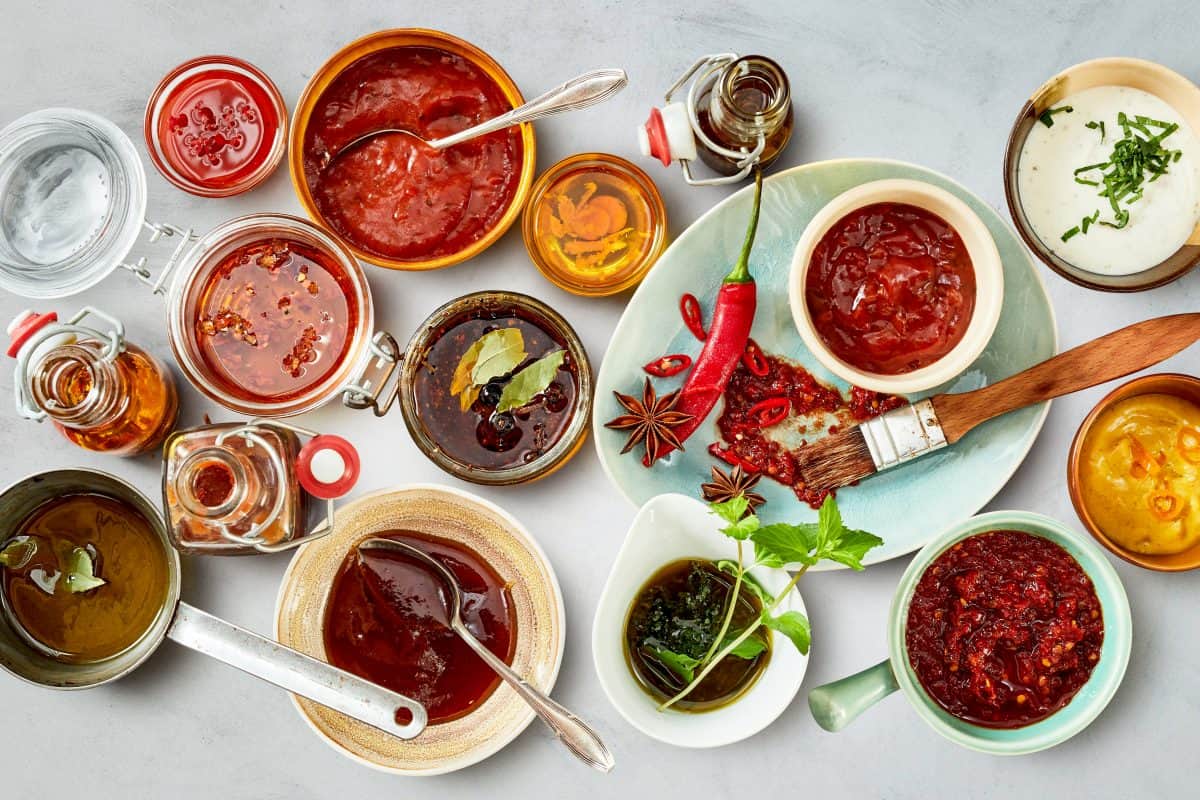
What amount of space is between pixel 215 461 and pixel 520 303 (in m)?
0.69

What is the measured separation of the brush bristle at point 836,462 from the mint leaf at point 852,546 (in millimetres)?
312

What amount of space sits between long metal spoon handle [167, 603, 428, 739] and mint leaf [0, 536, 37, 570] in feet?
1.56

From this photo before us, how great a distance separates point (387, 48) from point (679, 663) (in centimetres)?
145

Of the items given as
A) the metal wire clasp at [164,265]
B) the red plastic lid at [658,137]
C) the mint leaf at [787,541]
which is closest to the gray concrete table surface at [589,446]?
the metal wire clasp at [164,265]

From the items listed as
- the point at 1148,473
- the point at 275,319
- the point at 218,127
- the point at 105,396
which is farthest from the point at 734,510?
the point at 218,127

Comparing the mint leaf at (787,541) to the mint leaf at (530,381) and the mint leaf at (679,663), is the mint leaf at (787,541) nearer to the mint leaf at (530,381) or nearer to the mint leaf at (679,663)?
the mint leaf at (679,663)

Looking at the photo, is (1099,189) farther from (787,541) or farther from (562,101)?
(562,101)

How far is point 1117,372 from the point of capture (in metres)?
1.96

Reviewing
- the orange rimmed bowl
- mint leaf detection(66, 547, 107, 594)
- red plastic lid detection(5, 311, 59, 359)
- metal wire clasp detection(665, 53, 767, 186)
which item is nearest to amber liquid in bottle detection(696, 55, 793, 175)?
metal wire clasp detection(665, 53, 767, 186)

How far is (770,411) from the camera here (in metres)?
2.11

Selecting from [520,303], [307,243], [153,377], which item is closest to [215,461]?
[153,377]

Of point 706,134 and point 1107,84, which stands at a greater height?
point 1107,84

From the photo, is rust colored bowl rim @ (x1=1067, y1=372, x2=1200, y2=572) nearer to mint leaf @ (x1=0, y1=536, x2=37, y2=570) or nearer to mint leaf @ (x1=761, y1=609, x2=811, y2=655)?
mint leaf @ (x1=761, y1=609, x2=811, y2=655)

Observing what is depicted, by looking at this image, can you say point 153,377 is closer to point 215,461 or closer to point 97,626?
point 215,461
